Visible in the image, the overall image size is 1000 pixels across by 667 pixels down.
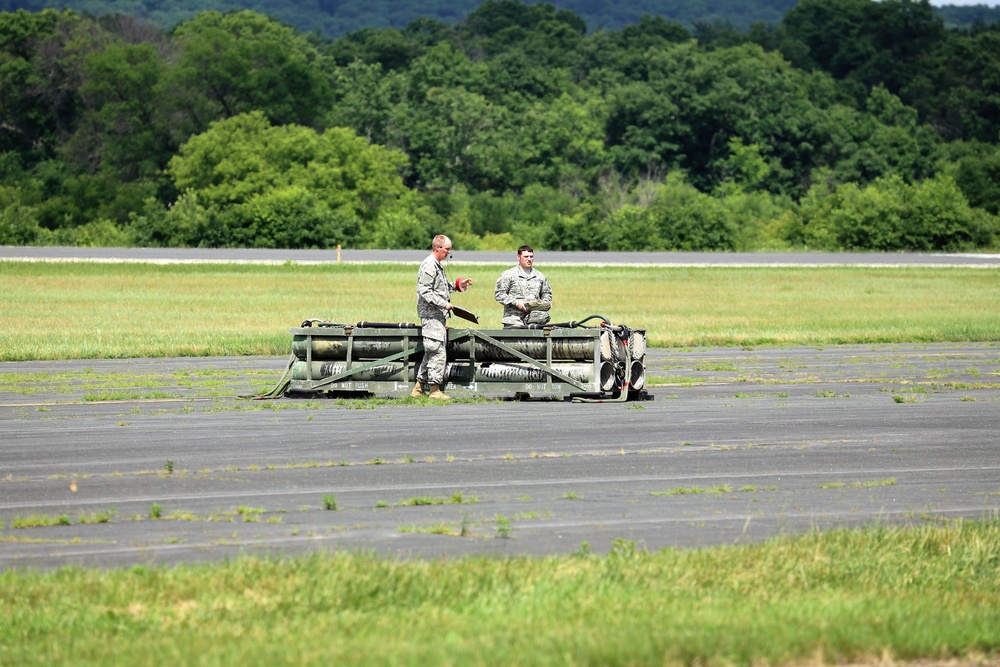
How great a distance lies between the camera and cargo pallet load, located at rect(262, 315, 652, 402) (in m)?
18.7

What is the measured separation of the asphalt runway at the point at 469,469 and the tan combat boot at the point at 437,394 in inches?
9.0

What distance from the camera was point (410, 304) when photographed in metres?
43.1

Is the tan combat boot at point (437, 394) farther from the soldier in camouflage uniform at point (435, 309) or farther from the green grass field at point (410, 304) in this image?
the green grass field at point (410, 304)

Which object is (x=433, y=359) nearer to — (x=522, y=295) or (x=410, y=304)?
(x=522, y=295)

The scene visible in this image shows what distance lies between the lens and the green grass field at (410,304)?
31.2 meters

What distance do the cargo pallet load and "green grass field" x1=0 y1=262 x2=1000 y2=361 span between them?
8.87 m

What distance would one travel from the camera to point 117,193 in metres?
100

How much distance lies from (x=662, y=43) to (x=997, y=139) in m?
44.7

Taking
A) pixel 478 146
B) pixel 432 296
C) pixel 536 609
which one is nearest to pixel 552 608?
pixel 536 609

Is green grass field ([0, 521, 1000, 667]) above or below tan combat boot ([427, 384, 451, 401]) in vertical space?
above

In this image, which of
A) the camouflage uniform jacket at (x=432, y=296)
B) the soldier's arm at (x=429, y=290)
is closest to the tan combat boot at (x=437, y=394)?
the camouflage uniform jacket at (x=432, y=296)

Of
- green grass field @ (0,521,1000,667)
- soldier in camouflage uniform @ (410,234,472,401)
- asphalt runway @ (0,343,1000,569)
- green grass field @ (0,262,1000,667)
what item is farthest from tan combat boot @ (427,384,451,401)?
green grass field @ (0,521,1000,667)

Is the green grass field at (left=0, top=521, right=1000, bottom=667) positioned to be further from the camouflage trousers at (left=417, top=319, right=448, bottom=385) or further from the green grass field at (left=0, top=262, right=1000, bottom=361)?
the green grass field at (left=0, top=262, right=1000, bottom=361)

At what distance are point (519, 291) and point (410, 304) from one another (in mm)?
23645
